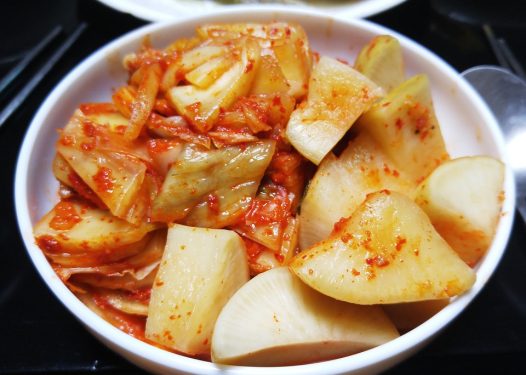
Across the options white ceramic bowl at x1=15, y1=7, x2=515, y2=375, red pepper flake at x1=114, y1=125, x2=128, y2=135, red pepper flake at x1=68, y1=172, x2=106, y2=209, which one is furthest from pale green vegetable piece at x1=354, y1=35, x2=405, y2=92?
red pepper flake at x1=68, y1=172, x2=106, y2=209

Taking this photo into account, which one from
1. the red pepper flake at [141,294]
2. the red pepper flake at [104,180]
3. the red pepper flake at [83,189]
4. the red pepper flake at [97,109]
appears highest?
the red pepper flake at [97,109]

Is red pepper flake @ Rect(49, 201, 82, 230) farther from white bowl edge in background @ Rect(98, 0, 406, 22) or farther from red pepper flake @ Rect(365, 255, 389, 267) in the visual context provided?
white bowl edge in background @ Rect(98, 0, 406, 22)

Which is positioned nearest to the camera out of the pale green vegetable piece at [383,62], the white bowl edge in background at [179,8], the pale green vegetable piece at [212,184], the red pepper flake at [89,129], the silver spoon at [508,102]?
the pale green vegetable piece at [212,184]

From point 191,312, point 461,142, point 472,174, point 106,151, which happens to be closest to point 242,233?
point 191,312

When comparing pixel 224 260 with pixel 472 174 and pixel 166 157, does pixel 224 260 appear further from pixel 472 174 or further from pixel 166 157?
pixel 472 174

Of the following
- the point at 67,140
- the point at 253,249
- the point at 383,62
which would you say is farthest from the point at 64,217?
the point at 383,62

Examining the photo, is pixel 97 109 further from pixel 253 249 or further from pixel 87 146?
pixel 253 249

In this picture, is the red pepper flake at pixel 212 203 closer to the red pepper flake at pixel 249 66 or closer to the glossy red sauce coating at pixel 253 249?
the glossy red sauce coating at pixel 253 249

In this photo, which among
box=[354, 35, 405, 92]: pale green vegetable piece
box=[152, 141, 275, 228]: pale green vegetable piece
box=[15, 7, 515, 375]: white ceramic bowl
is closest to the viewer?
box=[15, 7, 515, 375]: white ceramic bowl

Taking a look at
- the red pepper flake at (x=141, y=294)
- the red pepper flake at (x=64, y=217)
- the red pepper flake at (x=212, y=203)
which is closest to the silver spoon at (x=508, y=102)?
the red pepper flake at (x=212, y=203)
